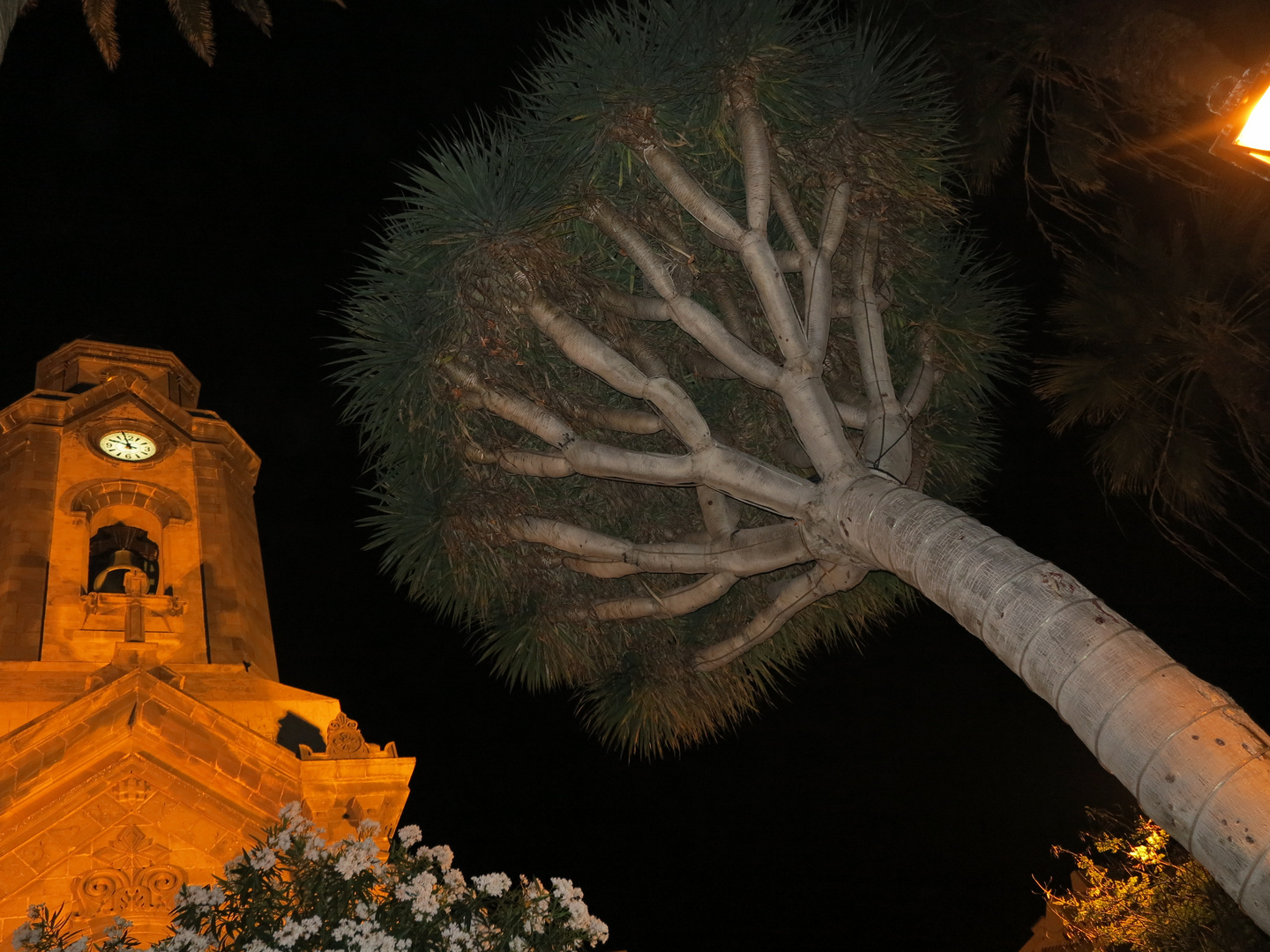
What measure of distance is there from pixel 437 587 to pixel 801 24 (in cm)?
672

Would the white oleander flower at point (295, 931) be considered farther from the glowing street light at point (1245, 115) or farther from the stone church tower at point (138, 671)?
the stone church tower at point (138, 671)

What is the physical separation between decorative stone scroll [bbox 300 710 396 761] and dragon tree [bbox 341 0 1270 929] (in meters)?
6.28

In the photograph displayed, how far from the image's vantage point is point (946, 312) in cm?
1101

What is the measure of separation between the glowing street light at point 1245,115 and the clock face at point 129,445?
860 inches

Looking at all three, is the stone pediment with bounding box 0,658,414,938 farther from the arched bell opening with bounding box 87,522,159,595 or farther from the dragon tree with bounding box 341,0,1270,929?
the dragon tree with bounding box 341,0,1270,929

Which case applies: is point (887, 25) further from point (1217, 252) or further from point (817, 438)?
point (817, 438)

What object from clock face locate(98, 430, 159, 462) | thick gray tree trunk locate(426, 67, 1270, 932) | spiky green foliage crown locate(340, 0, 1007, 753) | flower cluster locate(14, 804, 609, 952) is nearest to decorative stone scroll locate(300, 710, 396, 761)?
spiky green foliage crown locate(340, 0, 1007, 753)

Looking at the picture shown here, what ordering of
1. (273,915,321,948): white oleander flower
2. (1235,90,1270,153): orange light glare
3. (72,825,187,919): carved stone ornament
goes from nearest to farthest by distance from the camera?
(1235,90,1270,153): orange light glare, (273,915,321,948): white oleander flower, (72,825,187,919): carved stone ornament

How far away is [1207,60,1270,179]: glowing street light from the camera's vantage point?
4469 mm

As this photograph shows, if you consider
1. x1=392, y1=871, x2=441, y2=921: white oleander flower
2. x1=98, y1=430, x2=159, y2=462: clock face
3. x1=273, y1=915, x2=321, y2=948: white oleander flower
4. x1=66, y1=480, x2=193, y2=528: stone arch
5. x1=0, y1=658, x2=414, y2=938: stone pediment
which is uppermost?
x1=98, y1=430, x2=159, y2=462: clock face

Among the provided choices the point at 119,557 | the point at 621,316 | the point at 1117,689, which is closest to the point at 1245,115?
the point at 1117,689

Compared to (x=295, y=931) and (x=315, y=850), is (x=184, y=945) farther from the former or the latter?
(x=315, y=850)

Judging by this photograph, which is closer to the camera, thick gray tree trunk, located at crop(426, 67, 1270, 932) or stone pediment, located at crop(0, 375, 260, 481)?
thick gray tree trunk, located at crop(426, 67, 1270, 932)

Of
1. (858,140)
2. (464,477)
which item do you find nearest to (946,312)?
(858,140)
